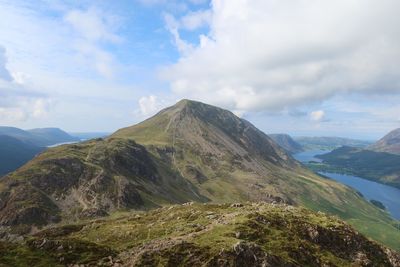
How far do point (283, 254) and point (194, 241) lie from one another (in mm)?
15858

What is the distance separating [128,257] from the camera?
61969 mm

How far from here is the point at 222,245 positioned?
65.8 metres

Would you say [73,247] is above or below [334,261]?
above

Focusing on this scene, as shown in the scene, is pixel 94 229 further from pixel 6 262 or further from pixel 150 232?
pixel 6 262

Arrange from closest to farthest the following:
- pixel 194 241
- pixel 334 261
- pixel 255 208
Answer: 1. pixel 194 241
2. pixel 334 261
3. pixel 255 208

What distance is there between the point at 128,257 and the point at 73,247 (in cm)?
874

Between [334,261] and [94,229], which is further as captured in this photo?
[94,229]

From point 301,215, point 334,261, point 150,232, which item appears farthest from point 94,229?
point 334,261

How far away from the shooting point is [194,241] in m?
69.0

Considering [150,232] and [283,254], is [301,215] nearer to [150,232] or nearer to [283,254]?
[283,254]

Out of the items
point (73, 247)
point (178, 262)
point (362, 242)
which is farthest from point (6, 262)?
point (362, 242)

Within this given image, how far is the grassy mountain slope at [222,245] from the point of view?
60.3 meters

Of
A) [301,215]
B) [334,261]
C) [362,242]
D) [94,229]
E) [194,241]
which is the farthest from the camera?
[94,229]

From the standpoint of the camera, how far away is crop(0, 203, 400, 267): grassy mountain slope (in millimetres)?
60344
